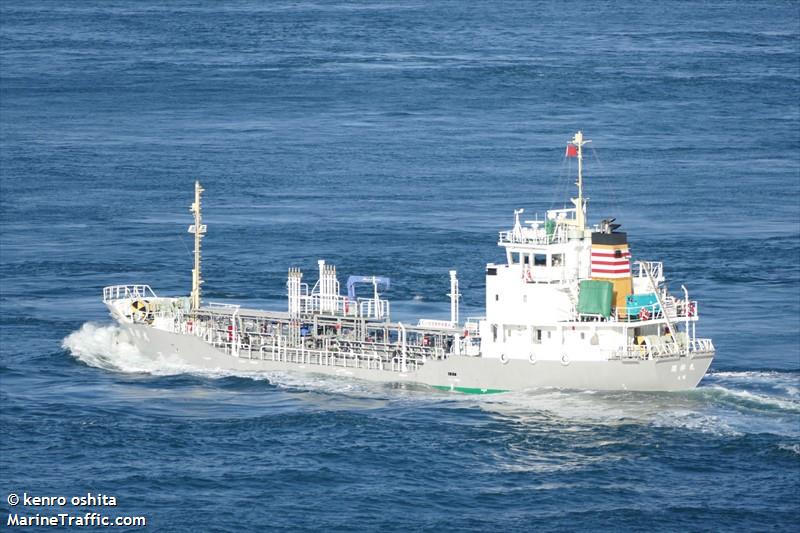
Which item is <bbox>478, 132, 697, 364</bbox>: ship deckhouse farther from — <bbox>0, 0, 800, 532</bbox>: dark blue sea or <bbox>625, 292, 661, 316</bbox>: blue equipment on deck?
<bbox>0, 0, 800, 532</bbox>: dark blue sea

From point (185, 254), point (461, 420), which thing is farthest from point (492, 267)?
point (185, 254)

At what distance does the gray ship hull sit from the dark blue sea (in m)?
0.70

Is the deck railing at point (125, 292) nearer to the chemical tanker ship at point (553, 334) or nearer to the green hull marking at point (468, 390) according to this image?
the chemical tanker ship at point (553, 334)

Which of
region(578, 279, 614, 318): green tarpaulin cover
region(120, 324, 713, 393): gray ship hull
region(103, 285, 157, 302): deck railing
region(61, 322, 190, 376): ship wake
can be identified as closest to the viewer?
region(578, 279, 614, 318): green tarpaulin cover

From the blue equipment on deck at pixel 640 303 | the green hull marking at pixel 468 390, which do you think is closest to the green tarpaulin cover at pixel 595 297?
the blue equipment on deck at pixel 640 303

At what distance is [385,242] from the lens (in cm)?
10462

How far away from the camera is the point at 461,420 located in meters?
70.8

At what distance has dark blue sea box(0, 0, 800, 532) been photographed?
63.7m

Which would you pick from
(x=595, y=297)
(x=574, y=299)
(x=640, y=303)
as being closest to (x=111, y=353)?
(x=574, y=299)

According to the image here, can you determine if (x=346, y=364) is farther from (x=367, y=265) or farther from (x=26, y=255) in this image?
(x=26, y=255)

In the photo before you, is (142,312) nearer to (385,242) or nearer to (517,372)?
(517,372)

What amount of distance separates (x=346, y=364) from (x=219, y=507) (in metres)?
16.9

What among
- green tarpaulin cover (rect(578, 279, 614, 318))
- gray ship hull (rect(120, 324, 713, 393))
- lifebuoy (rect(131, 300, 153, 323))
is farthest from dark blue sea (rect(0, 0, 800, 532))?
green tarpaulin cover (rect(578, 279, 614, 318))

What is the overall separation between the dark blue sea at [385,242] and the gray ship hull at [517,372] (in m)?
0.70
